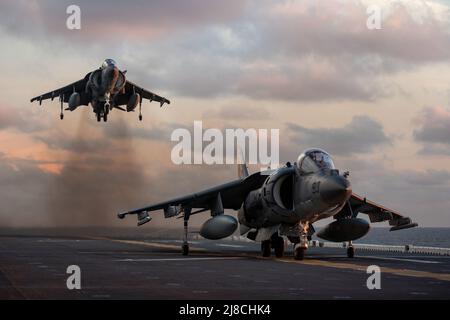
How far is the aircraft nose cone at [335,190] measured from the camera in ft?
89.0

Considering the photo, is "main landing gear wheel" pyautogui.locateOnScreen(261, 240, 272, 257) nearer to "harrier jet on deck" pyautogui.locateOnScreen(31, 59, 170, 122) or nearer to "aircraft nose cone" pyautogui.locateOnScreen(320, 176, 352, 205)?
"aircraft nose cone" pyautogui.locateOnScreen(320, 176, 352, 205)

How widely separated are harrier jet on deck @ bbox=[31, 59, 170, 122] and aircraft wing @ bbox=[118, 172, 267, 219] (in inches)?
360

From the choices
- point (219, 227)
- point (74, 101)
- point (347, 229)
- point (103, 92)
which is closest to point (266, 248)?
point (219, 227)

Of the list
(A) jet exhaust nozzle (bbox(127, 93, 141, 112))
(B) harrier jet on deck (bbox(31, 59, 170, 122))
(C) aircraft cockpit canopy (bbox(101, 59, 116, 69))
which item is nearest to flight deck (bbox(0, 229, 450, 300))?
(B) harrier jet on deck (bbox(31, 59, 170, 122))

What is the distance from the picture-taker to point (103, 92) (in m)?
44.4

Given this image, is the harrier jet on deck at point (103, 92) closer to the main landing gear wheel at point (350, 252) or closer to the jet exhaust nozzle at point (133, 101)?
the jet exhaust nozzle at point (133, 101)

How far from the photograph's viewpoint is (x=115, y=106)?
49188 millimetres

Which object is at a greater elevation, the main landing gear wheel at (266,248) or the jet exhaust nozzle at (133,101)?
the jet exhaust nozzle at (133,101)

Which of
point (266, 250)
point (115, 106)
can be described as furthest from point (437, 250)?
point (115, 106)

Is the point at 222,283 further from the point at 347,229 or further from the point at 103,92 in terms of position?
the point at 103,92

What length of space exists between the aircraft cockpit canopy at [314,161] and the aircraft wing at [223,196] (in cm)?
588

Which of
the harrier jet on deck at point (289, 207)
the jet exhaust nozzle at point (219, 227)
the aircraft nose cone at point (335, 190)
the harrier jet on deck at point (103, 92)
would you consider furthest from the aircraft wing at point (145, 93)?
the aircraft nose cone at point (335, 190)

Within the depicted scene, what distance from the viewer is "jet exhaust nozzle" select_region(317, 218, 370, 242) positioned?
108 feet
